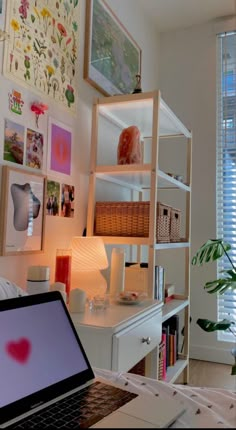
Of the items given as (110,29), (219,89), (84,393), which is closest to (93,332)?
(84,393)

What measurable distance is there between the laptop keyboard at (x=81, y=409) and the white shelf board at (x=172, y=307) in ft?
3.87

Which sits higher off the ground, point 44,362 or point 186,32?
point 186,32

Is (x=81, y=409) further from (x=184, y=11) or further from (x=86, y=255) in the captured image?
(x=184, y=11)

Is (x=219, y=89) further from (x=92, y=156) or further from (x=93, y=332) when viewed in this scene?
(x=93, y=332)

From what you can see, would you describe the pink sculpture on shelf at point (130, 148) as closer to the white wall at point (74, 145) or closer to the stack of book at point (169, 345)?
the white wall at point (74, 145)

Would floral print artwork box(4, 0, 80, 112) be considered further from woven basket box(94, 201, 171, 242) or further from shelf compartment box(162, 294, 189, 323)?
shelf compartment box(162, 294, 189, 323)

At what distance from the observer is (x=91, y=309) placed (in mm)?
1407

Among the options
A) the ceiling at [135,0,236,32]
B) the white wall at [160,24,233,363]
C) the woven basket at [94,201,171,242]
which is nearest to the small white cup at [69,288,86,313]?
the woven basket at [94,201,171,242]

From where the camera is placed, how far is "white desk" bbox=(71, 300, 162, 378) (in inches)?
47.0

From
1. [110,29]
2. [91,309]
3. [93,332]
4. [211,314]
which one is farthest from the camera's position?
A: [211,314]

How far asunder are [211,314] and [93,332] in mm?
1920

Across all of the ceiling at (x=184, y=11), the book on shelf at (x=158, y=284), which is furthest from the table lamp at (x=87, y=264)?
the ceiling at (x=184, y=11)

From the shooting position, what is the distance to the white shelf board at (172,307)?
1980 mm

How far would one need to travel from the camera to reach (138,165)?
70.5 inches
